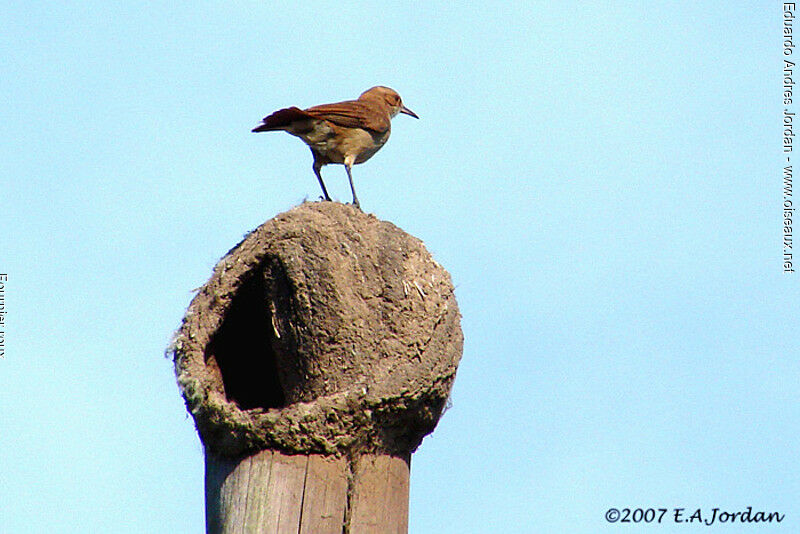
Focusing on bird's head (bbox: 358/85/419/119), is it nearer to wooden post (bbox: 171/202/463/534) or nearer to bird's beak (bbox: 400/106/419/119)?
bird's beak (bbox: 400/106/419/119)

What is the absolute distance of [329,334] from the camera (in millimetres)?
5297

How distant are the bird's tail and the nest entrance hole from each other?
1.93 meters

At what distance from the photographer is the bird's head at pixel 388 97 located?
31.0ft

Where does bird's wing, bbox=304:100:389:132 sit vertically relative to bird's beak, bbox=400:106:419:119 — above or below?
below

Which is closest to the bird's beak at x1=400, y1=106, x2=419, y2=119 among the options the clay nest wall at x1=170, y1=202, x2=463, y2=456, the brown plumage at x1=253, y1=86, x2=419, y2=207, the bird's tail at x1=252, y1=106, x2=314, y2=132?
the brown plumage at x1=253, y1=86, x2=419, y2=207

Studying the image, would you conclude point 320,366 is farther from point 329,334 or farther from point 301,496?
point 301,496

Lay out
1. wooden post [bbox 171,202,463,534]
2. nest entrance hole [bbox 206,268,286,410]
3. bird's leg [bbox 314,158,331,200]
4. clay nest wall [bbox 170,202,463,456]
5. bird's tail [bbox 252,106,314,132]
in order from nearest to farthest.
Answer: wooden post [bbox 171,202,463,534] → clay nest wall [bbox 170,202,463,456] → nest entrance hole [bbox 206,268,286,410] → bird's tail [bbox 252,106,314,132] → bird's leg [bbox 314,158,331,200]

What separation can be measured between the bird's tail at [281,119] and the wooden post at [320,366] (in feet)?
5.96

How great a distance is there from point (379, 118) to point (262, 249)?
3097 millimetres

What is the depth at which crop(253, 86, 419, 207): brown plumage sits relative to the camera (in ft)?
25.4

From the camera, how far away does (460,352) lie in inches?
221

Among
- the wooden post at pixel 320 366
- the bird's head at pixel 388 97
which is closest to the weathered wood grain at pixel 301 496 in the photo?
the wooden post at pixel 320 366

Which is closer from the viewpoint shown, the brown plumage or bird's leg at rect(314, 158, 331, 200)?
the brown plumage

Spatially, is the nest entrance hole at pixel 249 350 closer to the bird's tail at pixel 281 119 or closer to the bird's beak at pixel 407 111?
the bird's tail at pixel 281 119
